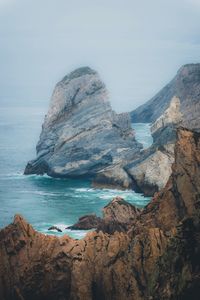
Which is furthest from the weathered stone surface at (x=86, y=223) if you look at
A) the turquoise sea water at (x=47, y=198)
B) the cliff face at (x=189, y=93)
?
the cliff face at (x=189, y=93)

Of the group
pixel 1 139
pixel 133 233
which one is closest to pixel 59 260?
pixel 133 233

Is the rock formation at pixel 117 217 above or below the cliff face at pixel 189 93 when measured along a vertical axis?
below

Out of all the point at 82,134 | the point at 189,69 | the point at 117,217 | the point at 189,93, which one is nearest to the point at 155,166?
the point at 82,134

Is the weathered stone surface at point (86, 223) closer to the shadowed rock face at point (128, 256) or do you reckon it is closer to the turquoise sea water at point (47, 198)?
the turquoise sea water at point (47, 198)

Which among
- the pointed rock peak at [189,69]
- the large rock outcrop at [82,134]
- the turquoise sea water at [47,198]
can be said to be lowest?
the turquoise sea water at [47,198]

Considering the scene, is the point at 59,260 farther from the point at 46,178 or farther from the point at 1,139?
the point at 1,139

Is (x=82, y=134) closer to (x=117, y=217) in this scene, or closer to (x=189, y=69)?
(x=189, y=69)

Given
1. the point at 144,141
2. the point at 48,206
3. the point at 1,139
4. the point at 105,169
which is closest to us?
the point at 48,206
